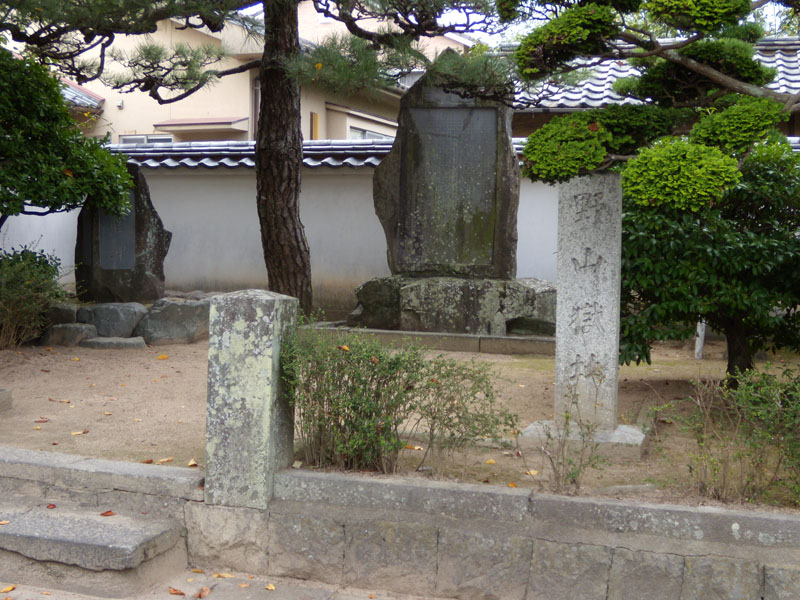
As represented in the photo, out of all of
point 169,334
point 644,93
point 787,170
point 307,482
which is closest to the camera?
point 307,482

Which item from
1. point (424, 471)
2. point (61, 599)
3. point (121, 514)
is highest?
point (424, 471)

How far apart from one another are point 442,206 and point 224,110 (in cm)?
815

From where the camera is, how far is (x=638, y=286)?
6035 millimetres

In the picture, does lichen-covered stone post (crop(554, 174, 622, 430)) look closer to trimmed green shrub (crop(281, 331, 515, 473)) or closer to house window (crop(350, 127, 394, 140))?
trimmed green shrub (crop(281, 331, 515, 473))

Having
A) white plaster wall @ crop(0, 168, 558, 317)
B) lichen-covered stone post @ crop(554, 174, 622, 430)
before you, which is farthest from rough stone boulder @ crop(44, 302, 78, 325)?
lichen-covered stone post @ crop(554, 174, 622, 430)

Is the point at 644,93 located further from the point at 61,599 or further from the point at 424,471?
the point at 61,599

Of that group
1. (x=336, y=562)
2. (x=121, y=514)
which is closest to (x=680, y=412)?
(x=336, y=562)

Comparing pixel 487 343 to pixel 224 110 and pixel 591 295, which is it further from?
pixel 224 110

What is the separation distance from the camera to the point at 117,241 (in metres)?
9.89

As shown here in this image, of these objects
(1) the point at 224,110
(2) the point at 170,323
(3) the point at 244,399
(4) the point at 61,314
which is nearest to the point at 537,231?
(2) the point at 170,323

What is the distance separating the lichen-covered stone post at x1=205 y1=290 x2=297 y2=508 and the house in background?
1193 centimetres

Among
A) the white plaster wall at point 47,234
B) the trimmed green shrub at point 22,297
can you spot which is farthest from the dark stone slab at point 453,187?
the white plaster wall at point 47,234

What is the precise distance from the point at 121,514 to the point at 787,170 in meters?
5.06

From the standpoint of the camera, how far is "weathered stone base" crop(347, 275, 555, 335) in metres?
9.09
